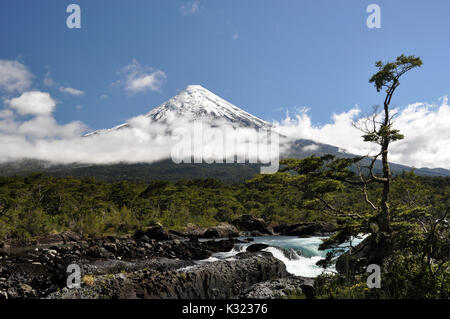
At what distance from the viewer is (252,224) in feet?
143

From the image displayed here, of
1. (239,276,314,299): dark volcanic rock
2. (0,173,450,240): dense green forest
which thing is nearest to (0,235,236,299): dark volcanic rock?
(239,276,314,299): dark volcanic rock

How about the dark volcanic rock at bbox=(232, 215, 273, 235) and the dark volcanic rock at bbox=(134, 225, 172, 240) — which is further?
the dark volcanic rock at bbox=(232, 215, 273, 235)

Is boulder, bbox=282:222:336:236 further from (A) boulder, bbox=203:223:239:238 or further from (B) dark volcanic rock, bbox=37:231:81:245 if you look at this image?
(B) dark volcanic rock, bbox=37:231:81:245

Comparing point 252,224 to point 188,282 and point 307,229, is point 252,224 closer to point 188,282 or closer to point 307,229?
point 307,229

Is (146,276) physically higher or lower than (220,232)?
higher

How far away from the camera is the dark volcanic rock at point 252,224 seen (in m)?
42.4

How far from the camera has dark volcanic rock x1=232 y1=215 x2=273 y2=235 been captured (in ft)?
139

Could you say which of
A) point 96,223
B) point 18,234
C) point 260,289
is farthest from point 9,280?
point 96,223

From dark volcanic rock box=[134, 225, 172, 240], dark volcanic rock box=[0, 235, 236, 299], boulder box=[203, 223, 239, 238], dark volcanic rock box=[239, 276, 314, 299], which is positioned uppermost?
dark volcanic rock box=[239, 276, 314, 299]

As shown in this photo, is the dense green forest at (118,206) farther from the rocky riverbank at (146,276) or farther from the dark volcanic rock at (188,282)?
the dark volcanic rock at (188,282)

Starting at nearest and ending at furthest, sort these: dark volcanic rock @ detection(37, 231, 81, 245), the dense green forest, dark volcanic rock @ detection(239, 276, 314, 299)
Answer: dark volcanic rock @ detection(239, 276, 314, 299)
dark volcanic rock @ detection(37, 231, 81, 245)
the dense green forest

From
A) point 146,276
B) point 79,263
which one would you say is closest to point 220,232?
point 79,263
